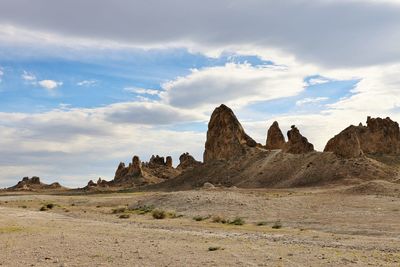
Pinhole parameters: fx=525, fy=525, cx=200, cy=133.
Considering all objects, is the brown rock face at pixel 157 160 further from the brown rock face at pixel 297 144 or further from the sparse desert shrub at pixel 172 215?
the sparse desert shrub at pixel 172 215

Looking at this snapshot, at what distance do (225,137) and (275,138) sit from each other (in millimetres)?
10935

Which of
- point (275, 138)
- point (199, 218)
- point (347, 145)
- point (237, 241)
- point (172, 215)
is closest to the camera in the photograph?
point (237, 241)

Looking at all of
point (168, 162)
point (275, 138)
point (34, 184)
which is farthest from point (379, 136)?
point (34, 184)

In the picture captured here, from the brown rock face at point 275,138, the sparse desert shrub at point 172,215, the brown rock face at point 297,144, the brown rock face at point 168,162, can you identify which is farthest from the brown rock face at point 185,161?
the sparse desert shrub at point 172,215

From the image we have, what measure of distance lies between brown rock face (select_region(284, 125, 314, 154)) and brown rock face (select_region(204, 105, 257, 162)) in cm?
1243

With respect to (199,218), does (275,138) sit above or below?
above

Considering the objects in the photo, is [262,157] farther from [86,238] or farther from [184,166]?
[86,238]

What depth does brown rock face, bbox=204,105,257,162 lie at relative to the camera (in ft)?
368

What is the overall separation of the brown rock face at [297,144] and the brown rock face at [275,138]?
38.0 feet

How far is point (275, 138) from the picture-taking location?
4491 inches

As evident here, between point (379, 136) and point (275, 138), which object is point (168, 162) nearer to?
point (275, 138)

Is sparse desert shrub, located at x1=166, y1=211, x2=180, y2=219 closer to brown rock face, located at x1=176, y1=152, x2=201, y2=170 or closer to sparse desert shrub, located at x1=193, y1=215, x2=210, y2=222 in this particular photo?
sparse desert shrub, located at x1=193, y1=215, x2=210, y2=222

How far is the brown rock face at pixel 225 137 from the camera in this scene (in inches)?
4412

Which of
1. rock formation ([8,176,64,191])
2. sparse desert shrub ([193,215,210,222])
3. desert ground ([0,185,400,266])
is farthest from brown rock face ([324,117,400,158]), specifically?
rock formation ([8,176,64,191])
